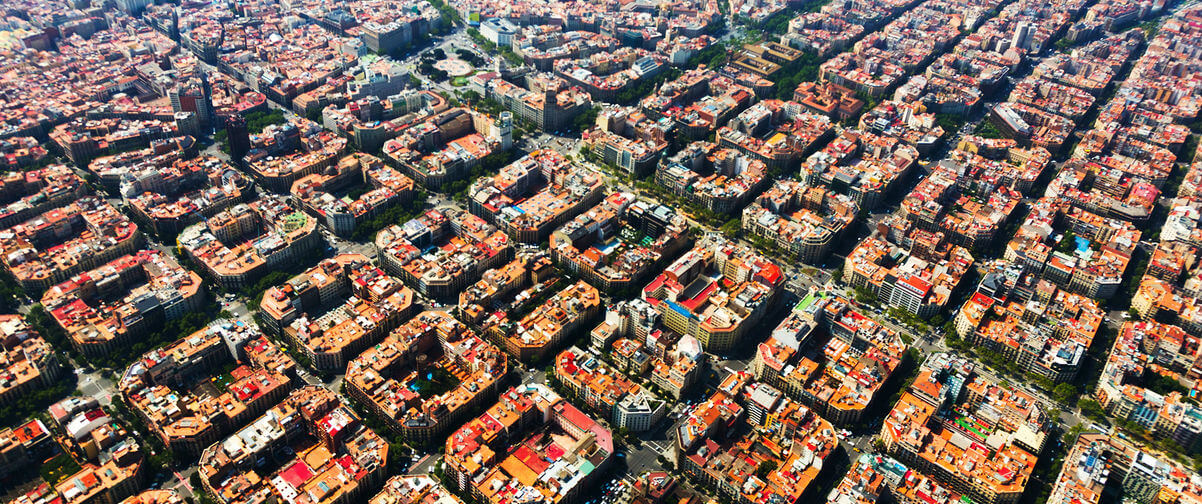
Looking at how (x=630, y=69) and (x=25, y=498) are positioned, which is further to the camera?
(x=630, y=69)

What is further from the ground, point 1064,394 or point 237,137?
point 237,137

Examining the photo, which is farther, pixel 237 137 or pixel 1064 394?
pixel 237 137

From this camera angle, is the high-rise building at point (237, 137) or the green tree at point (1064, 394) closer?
the green tree at point (1064, 394)

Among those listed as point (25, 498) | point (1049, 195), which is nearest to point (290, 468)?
point (25, 498)

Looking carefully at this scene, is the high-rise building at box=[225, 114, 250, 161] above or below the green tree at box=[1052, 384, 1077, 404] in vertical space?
above

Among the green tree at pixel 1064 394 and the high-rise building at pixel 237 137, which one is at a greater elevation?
the high-rise building at pixel 237 137

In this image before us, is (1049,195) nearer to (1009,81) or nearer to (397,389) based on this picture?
(1009,81)

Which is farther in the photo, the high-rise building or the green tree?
the high-rise building

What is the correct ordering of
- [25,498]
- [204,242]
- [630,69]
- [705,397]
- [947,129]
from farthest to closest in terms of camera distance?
[630,69]
[947,129]
[204,242]
[705,397]
[25,498]

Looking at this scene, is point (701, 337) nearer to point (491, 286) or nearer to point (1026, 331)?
point (491, 286)

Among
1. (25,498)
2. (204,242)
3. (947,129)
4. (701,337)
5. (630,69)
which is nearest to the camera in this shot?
(25,498)
